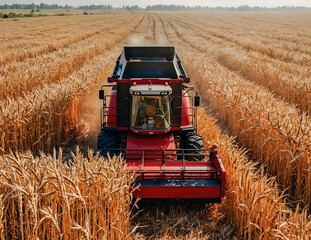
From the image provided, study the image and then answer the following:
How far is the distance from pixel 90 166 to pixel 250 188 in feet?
6.82

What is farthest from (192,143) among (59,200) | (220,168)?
(59,200)

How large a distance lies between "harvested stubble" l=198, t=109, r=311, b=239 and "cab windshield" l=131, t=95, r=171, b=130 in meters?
1.34

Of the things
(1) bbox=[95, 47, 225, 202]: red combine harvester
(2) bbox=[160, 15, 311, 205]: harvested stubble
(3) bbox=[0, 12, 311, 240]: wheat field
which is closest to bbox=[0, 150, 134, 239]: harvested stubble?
(3) bbox=[0, 12, 311, 240]: wheat field

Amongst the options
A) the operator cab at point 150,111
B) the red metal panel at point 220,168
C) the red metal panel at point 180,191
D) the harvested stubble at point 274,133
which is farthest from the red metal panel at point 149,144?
the harvested stubble at point 274,133

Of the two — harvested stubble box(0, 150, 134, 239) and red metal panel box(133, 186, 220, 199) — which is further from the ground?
harvested stubble box(0, 150, 134, 239)

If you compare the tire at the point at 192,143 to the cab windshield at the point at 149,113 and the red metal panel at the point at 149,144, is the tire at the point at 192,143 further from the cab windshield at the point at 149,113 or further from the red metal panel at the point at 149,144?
the cab windshield at the point at 149,113

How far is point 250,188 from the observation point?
415 centimetres

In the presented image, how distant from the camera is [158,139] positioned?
19.9 ft

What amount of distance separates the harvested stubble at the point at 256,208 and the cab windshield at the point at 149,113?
4.41 feet

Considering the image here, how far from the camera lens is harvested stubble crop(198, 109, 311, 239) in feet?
11.1

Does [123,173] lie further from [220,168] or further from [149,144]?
[149,144]

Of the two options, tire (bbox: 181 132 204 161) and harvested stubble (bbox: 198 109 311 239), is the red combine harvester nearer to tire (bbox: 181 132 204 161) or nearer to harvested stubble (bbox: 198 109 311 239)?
tire (bbox: 181 132 204 161)

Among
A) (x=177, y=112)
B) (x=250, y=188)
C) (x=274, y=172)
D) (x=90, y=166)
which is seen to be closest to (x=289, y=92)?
(x=274, y=172)

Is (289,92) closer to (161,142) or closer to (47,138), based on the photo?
(161,142)
